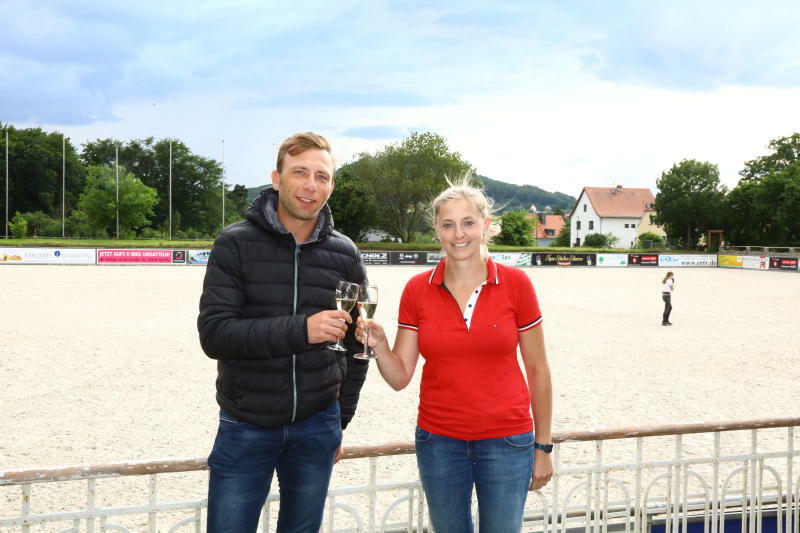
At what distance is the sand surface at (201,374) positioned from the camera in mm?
8094

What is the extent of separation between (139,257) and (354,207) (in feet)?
91.5

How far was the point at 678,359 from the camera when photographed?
13625mm

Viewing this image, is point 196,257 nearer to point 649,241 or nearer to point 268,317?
point 268,317

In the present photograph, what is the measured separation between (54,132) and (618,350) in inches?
3385

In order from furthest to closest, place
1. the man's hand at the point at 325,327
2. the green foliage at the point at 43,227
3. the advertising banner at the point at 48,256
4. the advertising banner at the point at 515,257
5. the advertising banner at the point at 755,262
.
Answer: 1. the green foliage at the point at 43,227
2. the advertising banner at the point at 515,257
3. the advertising banner at the point at 755,262
4. the advertising banner at the point at 48,256
5. the man's hand at the point at 325,327

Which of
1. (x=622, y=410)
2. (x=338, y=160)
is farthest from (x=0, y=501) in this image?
(x=622, y=410)

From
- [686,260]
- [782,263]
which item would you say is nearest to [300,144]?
[782,263]

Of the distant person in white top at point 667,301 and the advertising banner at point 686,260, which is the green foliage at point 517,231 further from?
the distant person in white top at point 667,301

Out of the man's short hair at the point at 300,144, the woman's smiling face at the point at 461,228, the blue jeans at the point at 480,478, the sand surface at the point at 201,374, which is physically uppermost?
the man's short hair at the point at 300,144

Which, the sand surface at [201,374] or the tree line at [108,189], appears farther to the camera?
the tree line at [108,189]

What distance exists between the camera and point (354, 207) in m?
69.2

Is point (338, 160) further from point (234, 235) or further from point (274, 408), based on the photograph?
point (274, 408)

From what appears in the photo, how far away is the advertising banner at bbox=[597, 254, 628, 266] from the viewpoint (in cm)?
5484

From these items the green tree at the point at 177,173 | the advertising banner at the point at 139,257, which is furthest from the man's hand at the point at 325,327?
the green tree at the point at 177,173
